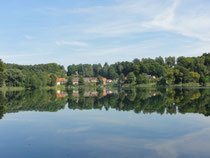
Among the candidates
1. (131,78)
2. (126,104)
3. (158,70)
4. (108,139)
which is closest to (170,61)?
(158,70)

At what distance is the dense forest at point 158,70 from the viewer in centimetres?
9584

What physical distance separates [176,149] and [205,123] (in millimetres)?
6067

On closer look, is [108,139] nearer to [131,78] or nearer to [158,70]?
[131,78]

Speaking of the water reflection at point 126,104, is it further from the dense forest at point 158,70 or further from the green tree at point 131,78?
the green tree at point 131,78

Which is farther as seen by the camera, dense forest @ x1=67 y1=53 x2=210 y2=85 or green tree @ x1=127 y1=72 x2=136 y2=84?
green tree @ x1=127 y1=72 x2=136 y2=84

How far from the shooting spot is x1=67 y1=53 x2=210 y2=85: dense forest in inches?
3773

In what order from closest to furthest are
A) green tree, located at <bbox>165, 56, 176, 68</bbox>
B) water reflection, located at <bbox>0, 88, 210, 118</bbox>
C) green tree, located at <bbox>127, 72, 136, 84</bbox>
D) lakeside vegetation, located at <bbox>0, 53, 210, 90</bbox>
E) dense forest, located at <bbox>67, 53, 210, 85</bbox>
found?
1. water reflection, located at <bbox>0, 88, 210, 118</bbox>
2. lakeside vegetation, located at <bbox>0, 53, 210, 90</bbox>
3. dense forest, located at <bbox>67, 53, 210, 85</bbox>
4. green tree, located at <bbox>127, 72, 136, 84</bbox>
5. green tree, located at <bbox>165, 56, 176, 68</bbox>

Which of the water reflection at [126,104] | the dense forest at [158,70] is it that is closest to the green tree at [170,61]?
the dense forest at [158,70]

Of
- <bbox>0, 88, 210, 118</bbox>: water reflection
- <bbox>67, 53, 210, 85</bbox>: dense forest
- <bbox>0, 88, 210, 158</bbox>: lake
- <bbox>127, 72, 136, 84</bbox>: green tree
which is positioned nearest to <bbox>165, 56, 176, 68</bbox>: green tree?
<bbox>67, 53, 210, 85</bbox>: dense forest

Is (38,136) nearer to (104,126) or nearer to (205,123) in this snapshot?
(104,126)

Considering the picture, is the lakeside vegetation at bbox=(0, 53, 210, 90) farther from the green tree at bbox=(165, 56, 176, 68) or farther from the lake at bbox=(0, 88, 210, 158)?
the lake at bbox=(0, 88, 210, 158)

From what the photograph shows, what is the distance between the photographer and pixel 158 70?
13238cm

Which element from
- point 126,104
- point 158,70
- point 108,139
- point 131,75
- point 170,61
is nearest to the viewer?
point 108,139

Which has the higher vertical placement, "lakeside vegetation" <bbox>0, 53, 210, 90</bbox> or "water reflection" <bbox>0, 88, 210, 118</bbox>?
"lakeside vegetation" <bbox>0, 53, 210, 90</bbox>
